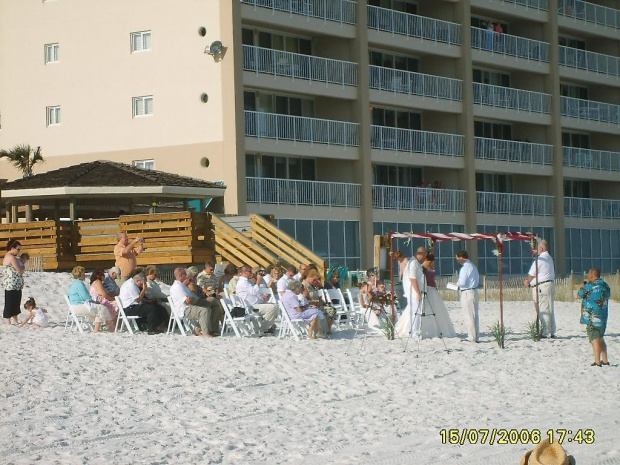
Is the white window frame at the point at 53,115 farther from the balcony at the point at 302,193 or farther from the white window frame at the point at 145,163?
the balcony at the point at 302,193

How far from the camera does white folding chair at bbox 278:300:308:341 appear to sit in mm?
21047

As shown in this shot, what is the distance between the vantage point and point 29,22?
43.6 m

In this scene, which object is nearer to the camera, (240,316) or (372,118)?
(240,316)

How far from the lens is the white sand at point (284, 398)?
11680 mm

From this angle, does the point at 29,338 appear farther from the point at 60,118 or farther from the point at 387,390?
the point at 60,118

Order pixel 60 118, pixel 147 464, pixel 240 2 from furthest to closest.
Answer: pixel 60 118 < pixel 240 2 < pixel 147 464

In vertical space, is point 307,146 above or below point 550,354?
above

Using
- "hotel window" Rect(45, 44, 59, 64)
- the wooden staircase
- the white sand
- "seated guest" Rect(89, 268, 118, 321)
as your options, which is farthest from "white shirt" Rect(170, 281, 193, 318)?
"hotel window" Rect(45, 44, 59, 64)

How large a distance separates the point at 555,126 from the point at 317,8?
13708mm

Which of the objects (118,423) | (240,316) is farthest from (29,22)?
(118,423)

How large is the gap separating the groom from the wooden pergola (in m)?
→ 12.7

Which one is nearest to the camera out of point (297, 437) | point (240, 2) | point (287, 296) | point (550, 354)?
point (297, 437)

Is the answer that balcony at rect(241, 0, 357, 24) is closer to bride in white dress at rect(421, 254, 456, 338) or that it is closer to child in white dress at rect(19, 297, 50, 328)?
child in white dress at rect(19, 297, 50, 328)

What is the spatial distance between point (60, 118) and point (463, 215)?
15200 mm
